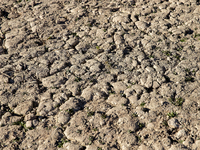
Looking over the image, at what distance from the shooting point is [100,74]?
12.2 feet

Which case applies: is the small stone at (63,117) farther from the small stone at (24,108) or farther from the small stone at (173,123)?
the small stone at (173,123)

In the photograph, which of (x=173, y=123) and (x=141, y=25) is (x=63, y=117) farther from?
(x=141, y=25)

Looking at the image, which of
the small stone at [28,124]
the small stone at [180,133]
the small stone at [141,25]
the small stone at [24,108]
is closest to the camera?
the small stone at [180,133]

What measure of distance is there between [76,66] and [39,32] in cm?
113

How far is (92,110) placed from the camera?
3.25m

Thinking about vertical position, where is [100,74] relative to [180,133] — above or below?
above

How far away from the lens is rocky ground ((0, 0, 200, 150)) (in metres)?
2.98

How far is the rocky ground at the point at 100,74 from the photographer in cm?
298

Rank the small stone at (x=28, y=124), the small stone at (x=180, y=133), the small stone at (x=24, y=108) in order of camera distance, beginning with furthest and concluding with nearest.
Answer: the small stone at (x=24, y=108), the small stone at (x=28, y=124), the small stone at (x=180, y=133)

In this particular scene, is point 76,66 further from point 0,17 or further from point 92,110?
point 0,17

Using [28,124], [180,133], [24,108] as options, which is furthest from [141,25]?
[28,124]

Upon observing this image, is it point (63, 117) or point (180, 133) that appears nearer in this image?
point (180, 133)

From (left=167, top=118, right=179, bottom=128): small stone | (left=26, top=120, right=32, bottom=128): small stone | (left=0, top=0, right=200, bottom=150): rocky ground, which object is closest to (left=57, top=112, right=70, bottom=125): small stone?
(left=0, top=0, right=200, bottom=150): rocky ground

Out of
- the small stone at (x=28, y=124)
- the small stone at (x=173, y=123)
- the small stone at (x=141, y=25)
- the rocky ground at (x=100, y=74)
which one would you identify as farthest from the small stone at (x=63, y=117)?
the small stone at (x=141, y=25)
